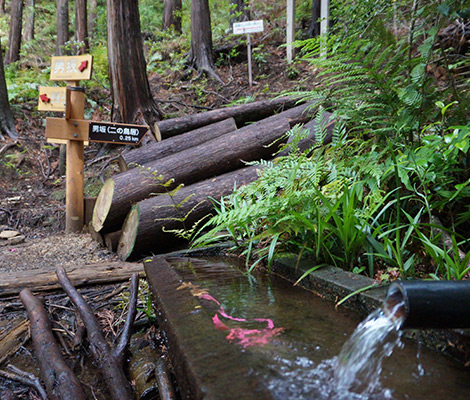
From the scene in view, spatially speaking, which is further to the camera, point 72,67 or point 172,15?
point 172,15

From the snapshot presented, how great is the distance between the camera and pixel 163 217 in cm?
398

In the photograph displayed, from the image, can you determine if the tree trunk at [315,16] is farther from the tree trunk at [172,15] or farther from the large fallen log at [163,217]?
the large fallen log at [163,217]

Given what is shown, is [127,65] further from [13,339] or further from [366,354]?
[366,354]

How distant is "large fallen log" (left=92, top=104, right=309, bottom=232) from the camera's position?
436cm

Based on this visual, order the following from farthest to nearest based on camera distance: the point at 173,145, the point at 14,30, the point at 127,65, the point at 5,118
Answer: the point at 14,30, the point at 5,118, the point at 127,65, the point at 173,145

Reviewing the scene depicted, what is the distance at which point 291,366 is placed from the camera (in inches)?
52.3

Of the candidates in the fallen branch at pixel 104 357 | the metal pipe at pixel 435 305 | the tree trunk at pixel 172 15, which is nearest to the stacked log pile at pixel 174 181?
the fallen branch at pixel 104 357

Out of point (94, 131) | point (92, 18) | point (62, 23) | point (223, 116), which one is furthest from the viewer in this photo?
point (92, 18)

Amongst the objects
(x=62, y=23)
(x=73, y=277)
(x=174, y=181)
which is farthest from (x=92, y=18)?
(x=73, y=277)

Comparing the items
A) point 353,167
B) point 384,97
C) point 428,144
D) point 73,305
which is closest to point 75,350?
point 73,305

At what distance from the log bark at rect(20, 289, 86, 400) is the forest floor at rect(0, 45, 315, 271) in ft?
4.35

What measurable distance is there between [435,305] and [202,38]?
1101cm

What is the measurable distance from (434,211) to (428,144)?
0.57 metres

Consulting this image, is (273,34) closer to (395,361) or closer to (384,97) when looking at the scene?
(384,97)
